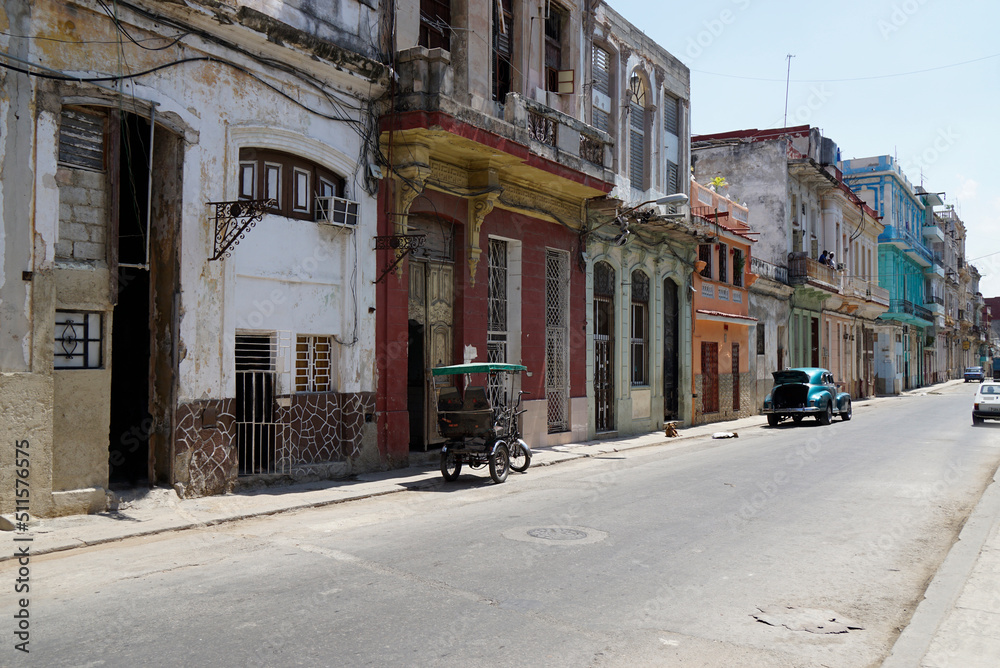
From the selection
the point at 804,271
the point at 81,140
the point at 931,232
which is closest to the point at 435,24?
the point at 81,140

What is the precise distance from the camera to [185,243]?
10.5 meters

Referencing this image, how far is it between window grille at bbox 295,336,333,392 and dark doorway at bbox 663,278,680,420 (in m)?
14.3

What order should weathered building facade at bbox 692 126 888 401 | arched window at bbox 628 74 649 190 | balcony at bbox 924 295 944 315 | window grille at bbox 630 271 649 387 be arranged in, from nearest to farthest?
arched window at bbox 628 74 649 190
window grille at bbox 630 271 649 387
weathered building facade at bbox 692 126 888 401
balcony at bbox 924 295 944 315

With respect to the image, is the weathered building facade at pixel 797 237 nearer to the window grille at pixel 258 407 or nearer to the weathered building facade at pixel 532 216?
the weathered building facade at pixel 532 216

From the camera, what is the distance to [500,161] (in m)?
15.8

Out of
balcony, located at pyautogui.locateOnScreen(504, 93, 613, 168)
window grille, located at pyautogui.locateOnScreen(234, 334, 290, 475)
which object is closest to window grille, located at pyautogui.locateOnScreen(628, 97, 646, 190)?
balcony, located at pyautogui.locateOnScreen(504, 93, 613, 168)

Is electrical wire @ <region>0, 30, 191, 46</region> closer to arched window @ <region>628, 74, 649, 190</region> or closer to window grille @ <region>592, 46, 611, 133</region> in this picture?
window grille @ <region>592, 46, 611, 133</region>

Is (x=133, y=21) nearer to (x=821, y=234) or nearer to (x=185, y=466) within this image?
(x=185, y=466)

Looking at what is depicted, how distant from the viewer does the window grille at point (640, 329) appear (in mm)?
23391

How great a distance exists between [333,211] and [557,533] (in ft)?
22.4

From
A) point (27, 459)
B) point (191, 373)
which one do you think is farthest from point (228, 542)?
point (191, 373)

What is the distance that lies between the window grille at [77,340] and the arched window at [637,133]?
16.5 m

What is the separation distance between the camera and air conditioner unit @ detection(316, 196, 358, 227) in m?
12.8

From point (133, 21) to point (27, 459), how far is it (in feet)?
17.5
